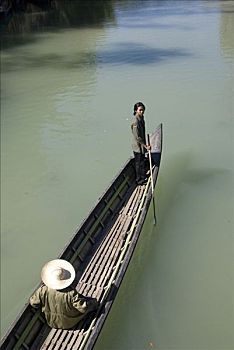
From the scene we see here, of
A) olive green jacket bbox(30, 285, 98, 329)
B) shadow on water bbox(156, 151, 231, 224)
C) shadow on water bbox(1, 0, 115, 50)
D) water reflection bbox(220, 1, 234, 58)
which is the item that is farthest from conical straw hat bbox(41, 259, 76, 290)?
shadow on water bbox(1, 0, 115, 50)

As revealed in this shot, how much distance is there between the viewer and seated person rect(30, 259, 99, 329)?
14.8ft

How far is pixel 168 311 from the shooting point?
625 cm

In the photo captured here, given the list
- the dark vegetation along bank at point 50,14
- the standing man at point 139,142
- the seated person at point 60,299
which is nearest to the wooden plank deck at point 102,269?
the seated person at point 60,299

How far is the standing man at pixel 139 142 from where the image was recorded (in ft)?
24.8

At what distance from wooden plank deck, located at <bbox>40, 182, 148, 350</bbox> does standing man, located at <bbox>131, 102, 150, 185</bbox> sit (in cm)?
26

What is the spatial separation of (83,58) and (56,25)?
817 cm

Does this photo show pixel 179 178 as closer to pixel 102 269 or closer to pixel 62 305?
pixel 102 269

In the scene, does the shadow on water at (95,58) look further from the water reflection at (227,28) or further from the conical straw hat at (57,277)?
the conical straw hat at (57,277)

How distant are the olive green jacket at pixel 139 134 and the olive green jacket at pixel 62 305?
343 centimetres

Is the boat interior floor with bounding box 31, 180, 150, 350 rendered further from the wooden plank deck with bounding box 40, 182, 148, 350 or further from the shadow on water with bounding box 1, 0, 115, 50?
the shadow on water with bounding box 1, 0, 115, 50

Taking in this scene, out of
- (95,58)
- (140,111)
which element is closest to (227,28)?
(95,58)

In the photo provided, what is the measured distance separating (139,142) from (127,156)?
2.37 m

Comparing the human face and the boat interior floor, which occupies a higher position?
the human face

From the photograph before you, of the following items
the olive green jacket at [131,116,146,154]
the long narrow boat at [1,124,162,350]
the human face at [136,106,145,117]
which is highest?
the human face at [136,106,145,117]
